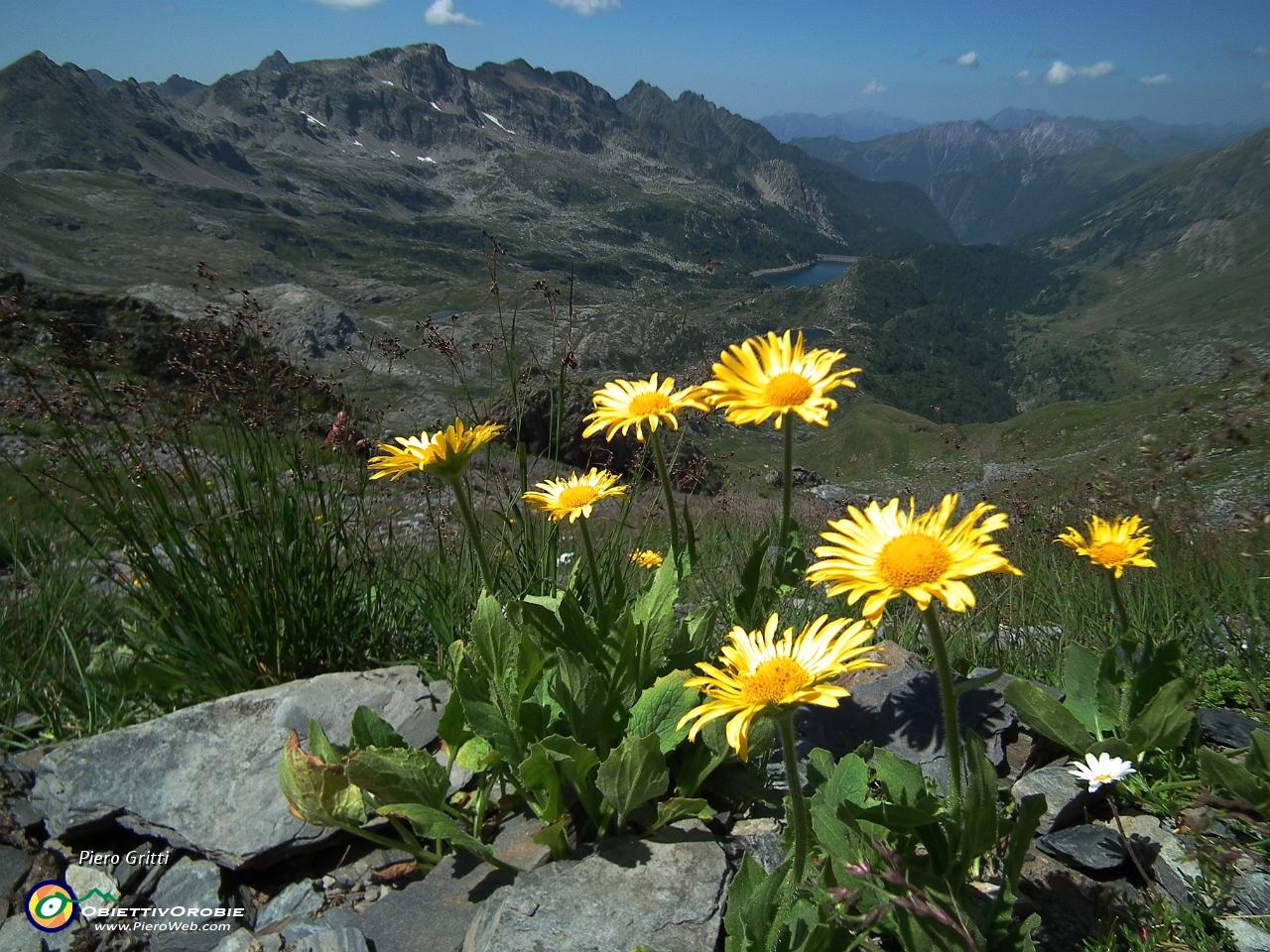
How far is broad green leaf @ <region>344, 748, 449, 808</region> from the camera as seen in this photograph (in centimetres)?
282

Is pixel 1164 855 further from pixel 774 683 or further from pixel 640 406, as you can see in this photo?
pixel 640 406

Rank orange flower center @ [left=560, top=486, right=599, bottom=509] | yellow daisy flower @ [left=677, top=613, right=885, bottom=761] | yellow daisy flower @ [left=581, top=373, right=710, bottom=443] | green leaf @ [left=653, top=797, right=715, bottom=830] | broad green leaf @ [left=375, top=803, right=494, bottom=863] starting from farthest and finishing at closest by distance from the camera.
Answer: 1. orange flower center @ [left=560, top=486, right=599, bottom=509]
2. yellow daisy flower @ [left=581, top=373, right=710, bottom=443]
3. green leaf @ [left=653, top=797, right=715, bottom=830]
4. broad green leaf @ [left=375, top=803, right=494, bottom=863]
5. yellow daisy flower @ [left=677, top=613, right=885, bottom=761]

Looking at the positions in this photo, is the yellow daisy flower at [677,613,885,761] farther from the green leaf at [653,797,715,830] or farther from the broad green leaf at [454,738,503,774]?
the broad green leaf at [454,738,503,774]

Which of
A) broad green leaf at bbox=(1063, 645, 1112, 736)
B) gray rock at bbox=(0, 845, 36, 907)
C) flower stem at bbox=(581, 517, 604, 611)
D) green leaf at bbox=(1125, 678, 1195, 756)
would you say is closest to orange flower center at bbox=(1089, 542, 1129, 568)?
broad green leaf at bbox=(1063, 645, 1112, 736)

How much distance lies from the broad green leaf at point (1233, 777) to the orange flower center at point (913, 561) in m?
1.55

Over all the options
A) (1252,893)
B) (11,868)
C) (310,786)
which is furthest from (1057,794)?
(11,868)

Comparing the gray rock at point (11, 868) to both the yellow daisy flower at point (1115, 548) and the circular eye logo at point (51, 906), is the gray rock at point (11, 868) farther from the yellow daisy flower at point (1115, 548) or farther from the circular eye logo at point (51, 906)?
the yellow daisy flower at point (1115, 548)

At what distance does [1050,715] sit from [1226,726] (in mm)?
961

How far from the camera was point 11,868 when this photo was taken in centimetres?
316

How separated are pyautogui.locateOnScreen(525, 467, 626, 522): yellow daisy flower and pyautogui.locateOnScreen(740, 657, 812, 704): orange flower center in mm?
1268

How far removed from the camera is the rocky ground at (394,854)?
2.48m

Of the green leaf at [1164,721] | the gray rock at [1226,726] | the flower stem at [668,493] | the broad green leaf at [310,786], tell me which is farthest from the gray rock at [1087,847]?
the broad green leaf at [310,786]

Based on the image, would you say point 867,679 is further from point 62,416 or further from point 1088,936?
point 62,416

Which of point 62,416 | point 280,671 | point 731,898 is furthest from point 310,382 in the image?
point 731,898
